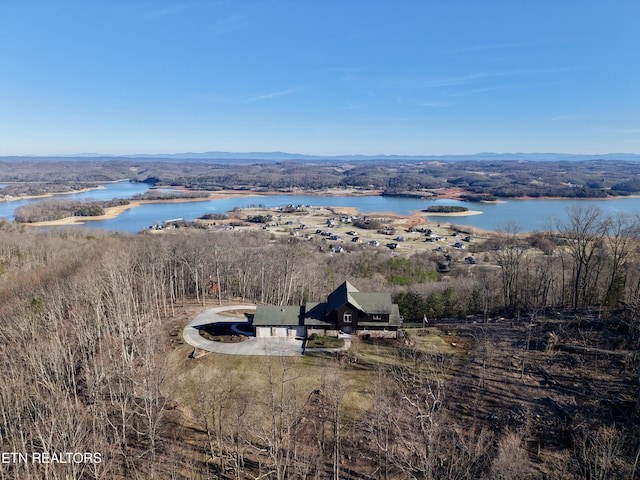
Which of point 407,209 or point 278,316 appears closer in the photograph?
point 278,316

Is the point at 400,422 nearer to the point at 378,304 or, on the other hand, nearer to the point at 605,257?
the point at 378,304

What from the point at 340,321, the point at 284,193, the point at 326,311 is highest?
the point at 284,193

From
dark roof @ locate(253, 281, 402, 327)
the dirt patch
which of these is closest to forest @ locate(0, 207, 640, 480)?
the dirt patch

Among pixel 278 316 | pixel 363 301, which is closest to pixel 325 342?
pixel 278 316

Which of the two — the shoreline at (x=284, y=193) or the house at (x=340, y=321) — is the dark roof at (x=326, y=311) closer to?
the house at (x=340, y=321)

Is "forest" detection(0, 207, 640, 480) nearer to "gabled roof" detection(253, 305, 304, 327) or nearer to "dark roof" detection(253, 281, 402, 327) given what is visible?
"dark roof" detection(253, 281, 402, 327)

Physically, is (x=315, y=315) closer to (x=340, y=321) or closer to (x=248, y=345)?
(x=340, y=321)
